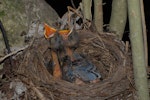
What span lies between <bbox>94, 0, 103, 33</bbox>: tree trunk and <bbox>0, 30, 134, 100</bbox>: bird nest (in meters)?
0.06

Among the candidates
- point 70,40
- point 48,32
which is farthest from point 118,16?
point 48,32

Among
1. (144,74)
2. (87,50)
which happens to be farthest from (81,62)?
(144,74)

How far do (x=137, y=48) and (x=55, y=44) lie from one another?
525mm

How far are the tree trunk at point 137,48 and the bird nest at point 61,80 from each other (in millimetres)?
71

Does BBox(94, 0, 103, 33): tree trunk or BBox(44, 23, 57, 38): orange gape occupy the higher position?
BBox(94, 0, 103, 33): tree trunk

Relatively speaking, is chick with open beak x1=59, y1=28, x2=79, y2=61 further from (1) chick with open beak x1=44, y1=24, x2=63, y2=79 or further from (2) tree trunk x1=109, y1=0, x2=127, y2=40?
(2) tree trunk x1=109, y1=0, x2=127, y2=40

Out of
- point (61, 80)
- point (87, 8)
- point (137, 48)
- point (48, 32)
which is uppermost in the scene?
point (87, 8)

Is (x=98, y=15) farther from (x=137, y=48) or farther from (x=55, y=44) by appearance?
(x=137, y=48)

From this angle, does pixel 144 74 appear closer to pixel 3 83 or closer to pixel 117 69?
pixel 117 69

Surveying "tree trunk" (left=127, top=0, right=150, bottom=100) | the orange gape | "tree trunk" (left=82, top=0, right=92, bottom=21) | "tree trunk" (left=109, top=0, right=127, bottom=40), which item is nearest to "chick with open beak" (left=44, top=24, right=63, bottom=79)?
the orange gape

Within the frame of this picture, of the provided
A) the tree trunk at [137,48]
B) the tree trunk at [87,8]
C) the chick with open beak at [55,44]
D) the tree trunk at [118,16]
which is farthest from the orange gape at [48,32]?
the tree trunk at [137,48]

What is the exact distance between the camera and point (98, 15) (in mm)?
2465

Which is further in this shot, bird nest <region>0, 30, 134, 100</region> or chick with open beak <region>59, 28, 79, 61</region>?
chick with open beak <region>59, 28, 79, 61</region>

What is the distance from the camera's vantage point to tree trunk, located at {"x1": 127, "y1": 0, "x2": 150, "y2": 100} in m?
2.06
